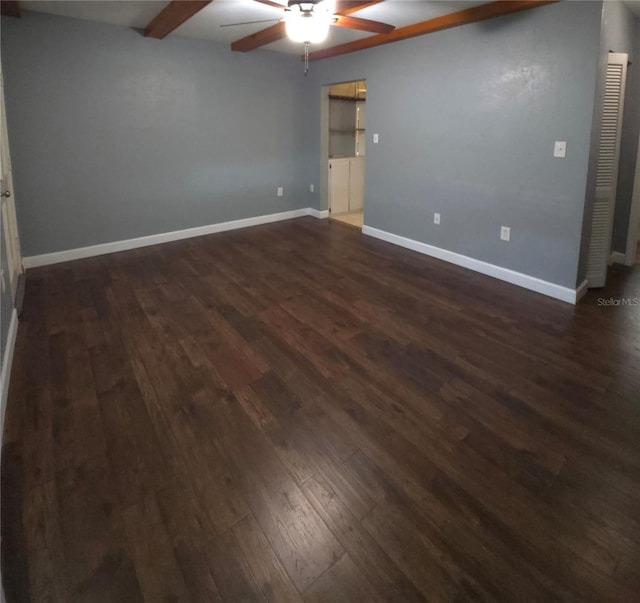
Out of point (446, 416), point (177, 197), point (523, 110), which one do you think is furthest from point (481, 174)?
point (177, 197)

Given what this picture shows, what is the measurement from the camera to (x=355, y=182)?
22.6 ft

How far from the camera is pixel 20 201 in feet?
14.1

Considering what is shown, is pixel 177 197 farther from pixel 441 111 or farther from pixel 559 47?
pixel 559 47

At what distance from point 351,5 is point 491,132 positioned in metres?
1.62

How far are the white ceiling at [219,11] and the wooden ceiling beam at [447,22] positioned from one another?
3.1 inches

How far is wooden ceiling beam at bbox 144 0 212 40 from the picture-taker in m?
3.43

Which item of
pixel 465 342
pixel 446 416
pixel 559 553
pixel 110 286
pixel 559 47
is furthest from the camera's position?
pixel 110 286

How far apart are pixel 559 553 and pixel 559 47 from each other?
11.4 feet

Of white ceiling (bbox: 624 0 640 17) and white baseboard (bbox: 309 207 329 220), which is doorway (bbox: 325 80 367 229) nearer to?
white baseboard (bbox: 309 207 329 220)

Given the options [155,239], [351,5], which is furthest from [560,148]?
[155,239]

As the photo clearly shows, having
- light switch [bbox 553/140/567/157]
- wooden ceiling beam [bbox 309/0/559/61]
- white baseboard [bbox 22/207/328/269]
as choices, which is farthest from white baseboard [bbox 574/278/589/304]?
white baseboard [bbox 22/207/328/269]

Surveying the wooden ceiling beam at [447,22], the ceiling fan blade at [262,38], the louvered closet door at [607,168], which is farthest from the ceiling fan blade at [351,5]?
the louvered closet door at [607,168]

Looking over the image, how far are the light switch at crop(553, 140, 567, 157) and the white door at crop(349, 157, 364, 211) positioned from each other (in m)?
3.73

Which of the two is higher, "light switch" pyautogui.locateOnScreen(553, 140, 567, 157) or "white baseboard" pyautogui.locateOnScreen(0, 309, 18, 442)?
"light switch" pyautogui.locateOnScreen(553, 140, 567, 157)
